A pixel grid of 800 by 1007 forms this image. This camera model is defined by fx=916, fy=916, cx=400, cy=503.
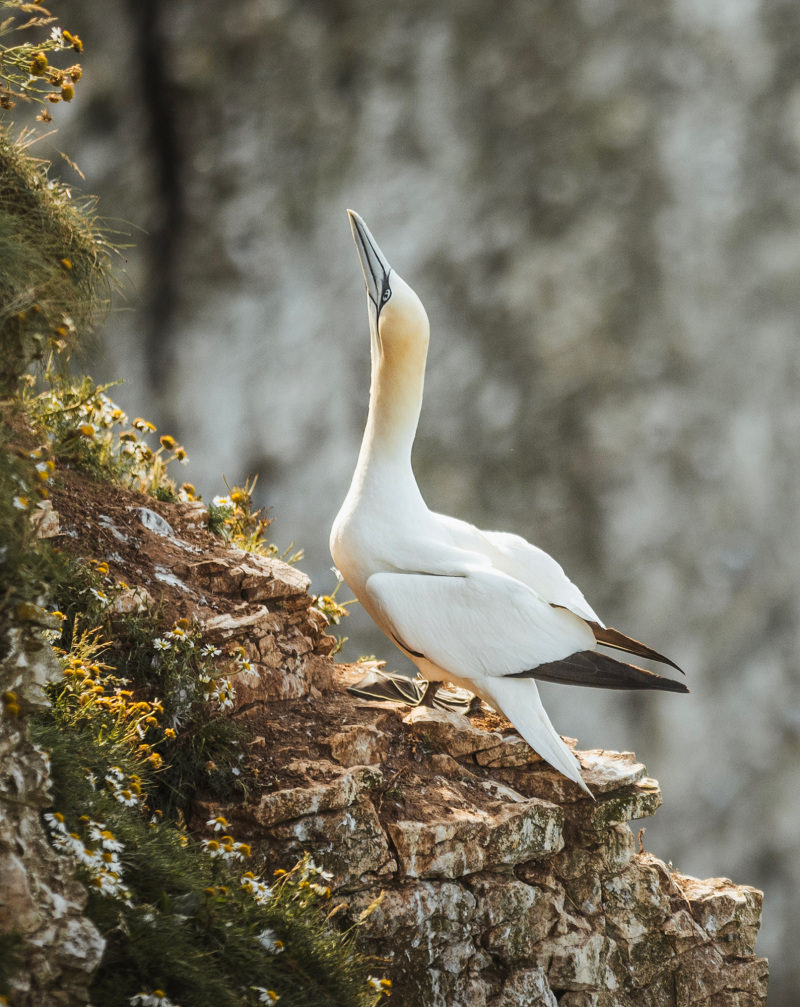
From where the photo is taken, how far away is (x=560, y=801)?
287 cm

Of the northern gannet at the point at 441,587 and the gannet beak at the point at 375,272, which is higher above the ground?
the gannet beak at the point at 375,272

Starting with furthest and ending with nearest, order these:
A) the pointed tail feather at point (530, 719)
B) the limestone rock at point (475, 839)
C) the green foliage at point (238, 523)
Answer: the green foliage at point (238, 523) → the pointed tail feather at point (530, 719) → the limestone rock at point (475, 839)

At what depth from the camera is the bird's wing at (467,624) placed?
2.81m

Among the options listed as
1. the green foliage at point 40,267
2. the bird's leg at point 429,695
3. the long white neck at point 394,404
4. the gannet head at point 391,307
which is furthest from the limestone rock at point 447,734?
the green foliage at point 40,267

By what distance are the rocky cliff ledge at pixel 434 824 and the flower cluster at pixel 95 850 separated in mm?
660

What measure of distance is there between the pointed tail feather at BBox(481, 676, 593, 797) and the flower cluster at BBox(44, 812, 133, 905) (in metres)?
1.36

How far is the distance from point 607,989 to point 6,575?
2224mm

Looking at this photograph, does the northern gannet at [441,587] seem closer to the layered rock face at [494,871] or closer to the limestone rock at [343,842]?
the layered rock face at [494,871]

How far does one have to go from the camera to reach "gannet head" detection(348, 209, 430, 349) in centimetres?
305

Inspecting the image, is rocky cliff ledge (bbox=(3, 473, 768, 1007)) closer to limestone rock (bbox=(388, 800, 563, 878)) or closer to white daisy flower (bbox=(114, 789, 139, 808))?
limestone rock (bbox=(388, 800, 563, 878))

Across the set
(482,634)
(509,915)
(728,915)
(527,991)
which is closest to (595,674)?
(482,634)

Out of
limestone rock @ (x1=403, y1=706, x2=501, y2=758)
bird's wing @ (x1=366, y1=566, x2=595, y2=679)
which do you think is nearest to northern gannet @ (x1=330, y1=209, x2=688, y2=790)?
bird's wing @ (x1=366, y1=566, x2=595, y2=679)

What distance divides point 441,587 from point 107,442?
1319 mm

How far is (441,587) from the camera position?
2850 mm
